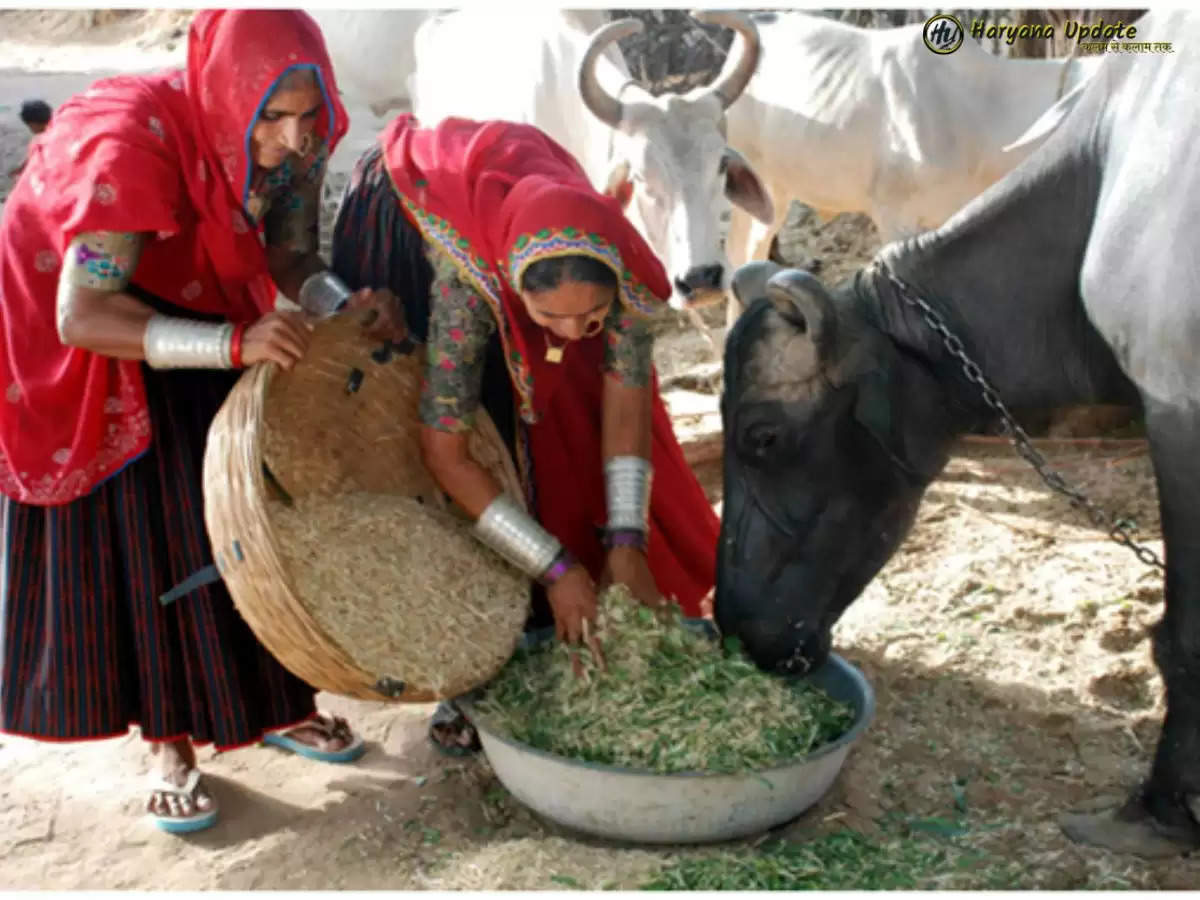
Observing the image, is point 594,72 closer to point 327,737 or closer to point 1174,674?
point 327,737

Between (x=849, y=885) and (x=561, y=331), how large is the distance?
1212mm

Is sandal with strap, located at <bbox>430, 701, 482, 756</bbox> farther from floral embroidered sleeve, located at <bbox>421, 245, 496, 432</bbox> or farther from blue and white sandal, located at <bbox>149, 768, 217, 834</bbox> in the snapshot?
floral embroidered sleeve, located at <bbox>421, 245, 496, 432</bbox>

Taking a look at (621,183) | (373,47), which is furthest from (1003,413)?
(373,47)

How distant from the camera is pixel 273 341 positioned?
2.65m

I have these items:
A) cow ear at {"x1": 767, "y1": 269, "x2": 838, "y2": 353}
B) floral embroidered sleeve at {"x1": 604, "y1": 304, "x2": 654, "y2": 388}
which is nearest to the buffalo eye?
cow ear at {"x1": 767, "y1": 269, "x2": 838, "y2": 353}

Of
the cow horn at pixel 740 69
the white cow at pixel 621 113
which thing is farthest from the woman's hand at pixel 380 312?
the cow horn at pixel 740 69

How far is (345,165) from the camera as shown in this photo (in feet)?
29.0

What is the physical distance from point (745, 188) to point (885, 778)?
2.59 metres

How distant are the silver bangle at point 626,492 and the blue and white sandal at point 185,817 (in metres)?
1.13

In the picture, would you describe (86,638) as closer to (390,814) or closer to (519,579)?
(390,814)

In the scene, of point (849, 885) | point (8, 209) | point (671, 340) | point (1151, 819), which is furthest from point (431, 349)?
point (671, 340)

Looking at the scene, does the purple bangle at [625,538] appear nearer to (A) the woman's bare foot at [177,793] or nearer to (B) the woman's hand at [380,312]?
(B) the woman's hand at [380,312]

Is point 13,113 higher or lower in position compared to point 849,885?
higher

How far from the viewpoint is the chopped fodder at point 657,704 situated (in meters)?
2.61
